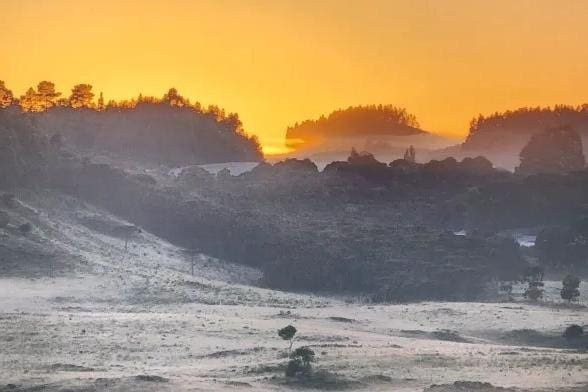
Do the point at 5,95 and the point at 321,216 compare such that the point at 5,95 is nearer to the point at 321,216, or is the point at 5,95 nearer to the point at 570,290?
the point at 321,216

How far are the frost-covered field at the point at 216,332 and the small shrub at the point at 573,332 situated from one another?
107 cm

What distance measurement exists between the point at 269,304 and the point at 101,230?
3560 cm

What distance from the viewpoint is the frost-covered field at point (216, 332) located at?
62500mm

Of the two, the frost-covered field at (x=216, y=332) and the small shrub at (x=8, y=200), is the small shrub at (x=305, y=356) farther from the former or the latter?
the small shrub at (x=8, y=200)

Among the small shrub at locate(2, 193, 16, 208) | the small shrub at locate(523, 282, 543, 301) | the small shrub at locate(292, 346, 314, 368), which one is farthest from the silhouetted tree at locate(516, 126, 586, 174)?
the small shrub at locate(292, 346, 314, 368)

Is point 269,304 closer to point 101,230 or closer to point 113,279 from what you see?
point 113,279

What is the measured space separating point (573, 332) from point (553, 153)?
300 ft

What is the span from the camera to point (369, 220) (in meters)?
158

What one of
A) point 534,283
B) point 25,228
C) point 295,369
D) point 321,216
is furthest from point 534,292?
point 295,369

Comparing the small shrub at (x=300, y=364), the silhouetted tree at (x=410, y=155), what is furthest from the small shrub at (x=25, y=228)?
the silhouetted tree at (x=410, y=155)

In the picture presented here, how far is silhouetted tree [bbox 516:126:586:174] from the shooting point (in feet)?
583

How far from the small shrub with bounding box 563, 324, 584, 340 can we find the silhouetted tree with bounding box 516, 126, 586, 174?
8518cm

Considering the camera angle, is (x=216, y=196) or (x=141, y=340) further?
(x=216, y=196)

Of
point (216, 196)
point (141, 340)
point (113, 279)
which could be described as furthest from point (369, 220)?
point (141, 340)
